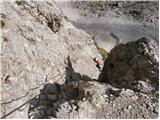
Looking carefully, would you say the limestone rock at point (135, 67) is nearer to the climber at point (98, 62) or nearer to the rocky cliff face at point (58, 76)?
the rocky cliff face at point (58, 76)

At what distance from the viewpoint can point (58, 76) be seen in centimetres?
1147

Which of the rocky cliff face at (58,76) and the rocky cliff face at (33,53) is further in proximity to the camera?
the rocky cliff face at (33,53)

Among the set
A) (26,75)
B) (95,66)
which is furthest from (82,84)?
(95,66)

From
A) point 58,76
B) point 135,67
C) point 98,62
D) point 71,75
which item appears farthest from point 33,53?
point 98,62

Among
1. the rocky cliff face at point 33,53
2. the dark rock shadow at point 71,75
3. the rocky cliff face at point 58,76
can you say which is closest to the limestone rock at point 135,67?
the rocky cliff face at point 58,76

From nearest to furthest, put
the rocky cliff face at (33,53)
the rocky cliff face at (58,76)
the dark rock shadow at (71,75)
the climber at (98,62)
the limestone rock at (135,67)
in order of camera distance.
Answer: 1. the rocky cliff face at (58,76)
2. the rocky cliff face at (33,53)
3. the limestone rock at (135,67)
4. the dark rock shadow at (71,75)
5. the climber at (98,62)

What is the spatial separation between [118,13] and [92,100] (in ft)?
66.2

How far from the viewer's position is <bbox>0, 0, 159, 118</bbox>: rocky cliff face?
30.4 feet

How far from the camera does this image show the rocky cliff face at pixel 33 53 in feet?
31.8

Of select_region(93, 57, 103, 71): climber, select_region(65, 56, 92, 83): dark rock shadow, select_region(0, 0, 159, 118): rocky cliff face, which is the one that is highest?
select_region(0, 0, 159, 118): rocky cliff face

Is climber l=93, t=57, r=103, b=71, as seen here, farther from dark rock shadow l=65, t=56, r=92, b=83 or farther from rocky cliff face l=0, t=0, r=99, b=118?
dark rock shadow l=65, t=56, r=92, b=83

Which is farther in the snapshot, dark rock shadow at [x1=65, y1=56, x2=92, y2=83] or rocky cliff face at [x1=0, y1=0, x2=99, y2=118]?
dark rock shadow at [x1=65, y1=56, x2=92, y2=83]

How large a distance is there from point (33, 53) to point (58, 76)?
95 cm

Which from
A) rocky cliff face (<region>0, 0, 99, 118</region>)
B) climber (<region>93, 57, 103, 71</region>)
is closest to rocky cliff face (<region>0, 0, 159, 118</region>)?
rocky cliff face (<region>0, 0, 99, 118</region>)
